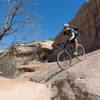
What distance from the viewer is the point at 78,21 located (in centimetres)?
3192

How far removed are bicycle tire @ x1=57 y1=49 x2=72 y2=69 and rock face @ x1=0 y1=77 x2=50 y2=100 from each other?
225 cm

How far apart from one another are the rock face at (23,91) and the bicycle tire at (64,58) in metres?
2.25

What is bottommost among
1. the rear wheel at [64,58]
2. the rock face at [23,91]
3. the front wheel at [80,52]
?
the rock face at [23,91]

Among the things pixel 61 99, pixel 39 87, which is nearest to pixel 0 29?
pixel 39 87

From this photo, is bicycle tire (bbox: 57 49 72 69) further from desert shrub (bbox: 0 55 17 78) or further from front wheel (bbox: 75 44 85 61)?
desert shrub (bbox: 0 55 17 78)

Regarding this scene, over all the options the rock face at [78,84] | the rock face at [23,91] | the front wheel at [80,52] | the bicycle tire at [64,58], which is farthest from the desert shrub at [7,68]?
the rock face at [78,84]

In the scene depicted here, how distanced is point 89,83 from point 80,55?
5809 mm

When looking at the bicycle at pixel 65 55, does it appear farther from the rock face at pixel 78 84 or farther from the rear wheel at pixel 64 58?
the rock face at pixel 78 84

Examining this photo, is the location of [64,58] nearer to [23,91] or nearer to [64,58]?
[64,58]

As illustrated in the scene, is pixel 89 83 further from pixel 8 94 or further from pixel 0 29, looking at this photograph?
pixel 0 29

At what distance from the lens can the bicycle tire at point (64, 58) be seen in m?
16.7

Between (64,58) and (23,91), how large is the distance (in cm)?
403

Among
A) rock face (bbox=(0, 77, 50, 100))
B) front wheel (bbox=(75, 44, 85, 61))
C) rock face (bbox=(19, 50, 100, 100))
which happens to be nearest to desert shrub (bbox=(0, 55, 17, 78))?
front wheel (bbox=(75, 44, 85, 61))

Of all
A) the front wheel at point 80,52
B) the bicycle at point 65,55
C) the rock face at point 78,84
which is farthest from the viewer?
the front wheel at point 80,52
